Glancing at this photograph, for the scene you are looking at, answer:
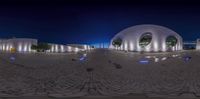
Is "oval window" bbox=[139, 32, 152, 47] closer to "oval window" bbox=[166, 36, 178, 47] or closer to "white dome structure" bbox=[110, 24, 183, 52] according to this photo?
"white dome structure" bbox=[110, 24, 183, 52]

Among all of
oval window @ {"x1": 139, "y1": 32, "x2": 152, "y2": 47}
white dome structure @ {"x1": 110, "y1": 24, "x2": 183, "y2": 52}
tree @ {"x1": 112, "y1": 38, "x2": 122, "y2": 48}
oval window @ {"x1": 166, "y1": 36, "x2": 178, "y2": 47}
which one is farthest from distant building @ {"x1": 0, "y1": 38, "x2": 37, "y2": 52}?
oval window @ {"x1": 166, "y1": 36, "x2": 178, "y2": 47}

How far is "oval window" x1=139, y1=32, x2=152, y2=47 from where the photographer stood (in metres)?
78.7

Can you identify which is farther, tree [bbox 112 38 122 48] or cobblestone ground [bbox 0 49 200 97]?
tree [bbox 112 38 122 48]

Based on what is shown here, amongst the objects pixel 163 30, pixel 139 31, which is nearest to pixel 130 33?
pixel 139 31

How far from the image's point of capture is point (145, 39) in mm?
79688

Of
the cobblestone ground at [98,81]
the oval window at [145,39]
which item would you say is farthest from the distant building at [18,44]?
the cobblestone ground at [98,81]

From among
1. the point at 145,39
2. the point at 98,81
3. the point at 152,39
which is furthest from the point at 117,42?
the point at 98,81

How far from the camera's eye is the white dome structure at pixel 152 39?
255 ft

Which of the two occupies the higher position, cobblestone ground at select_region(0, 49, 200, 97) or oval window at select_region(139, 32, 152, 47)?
oval window at select_region(139, 32, 152, 47)

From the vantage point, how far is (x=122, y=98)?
7.12 meters

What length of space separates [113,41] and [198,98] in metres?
82.7

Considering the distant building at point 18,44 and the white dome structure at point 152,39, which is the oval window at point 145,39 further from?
the distant building at point 18,44

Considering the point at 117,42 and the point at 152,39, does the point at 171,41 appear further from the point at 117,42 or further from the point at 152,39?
the point at 117,42

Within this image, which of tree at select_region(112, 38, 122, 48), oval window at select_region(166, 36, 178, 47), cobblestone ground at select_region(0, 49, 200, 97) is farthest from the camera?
tree at select_region(112, 38, 122, 48)
